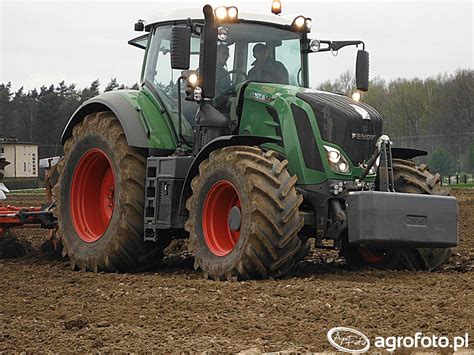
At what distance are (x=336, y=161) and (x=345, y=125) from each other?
1.13 ft

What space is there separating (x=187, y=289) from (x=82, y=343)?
214cm

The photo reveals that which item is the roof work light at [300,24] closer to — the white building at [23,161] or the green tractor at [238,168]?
the green tractor at [238,168]

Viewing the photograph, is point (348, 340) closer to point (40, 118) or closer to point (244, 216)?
point (244, 216)

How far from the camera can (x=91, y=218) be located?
9766mm

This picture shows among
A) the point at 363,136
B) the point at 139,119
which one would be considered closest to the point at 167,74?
the point at 139,119

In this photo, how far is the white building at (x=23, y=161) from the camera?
59.7m

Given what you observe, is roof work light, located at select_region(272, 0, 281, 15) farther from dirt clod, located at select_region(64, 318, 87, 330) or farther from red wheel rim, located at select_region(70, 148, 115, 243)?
dirt clod, located at select_region(64, 318, 87, 330)

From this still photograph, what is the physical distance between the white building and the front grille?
175ft

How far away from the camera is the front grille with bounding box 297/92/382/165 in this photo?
307 inches

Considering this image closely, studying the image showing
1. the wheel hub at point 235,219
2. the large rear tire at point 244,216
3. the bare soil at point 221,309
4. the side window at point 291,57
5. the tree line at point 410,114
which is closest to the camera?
the bare soil at point 221,309

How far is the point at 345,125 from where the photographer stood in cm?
779

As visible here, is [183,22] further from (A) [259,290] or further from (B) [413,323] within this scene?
(B) [413,323]

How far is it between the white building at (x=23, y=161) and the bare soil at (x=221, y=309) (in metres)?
53.1

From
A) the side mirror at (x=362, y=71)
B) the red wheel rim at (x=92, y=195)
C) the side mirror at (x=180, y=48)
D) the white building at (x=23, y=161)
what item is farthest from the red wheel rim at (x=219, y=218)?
the white building at (x=23, y=161)
